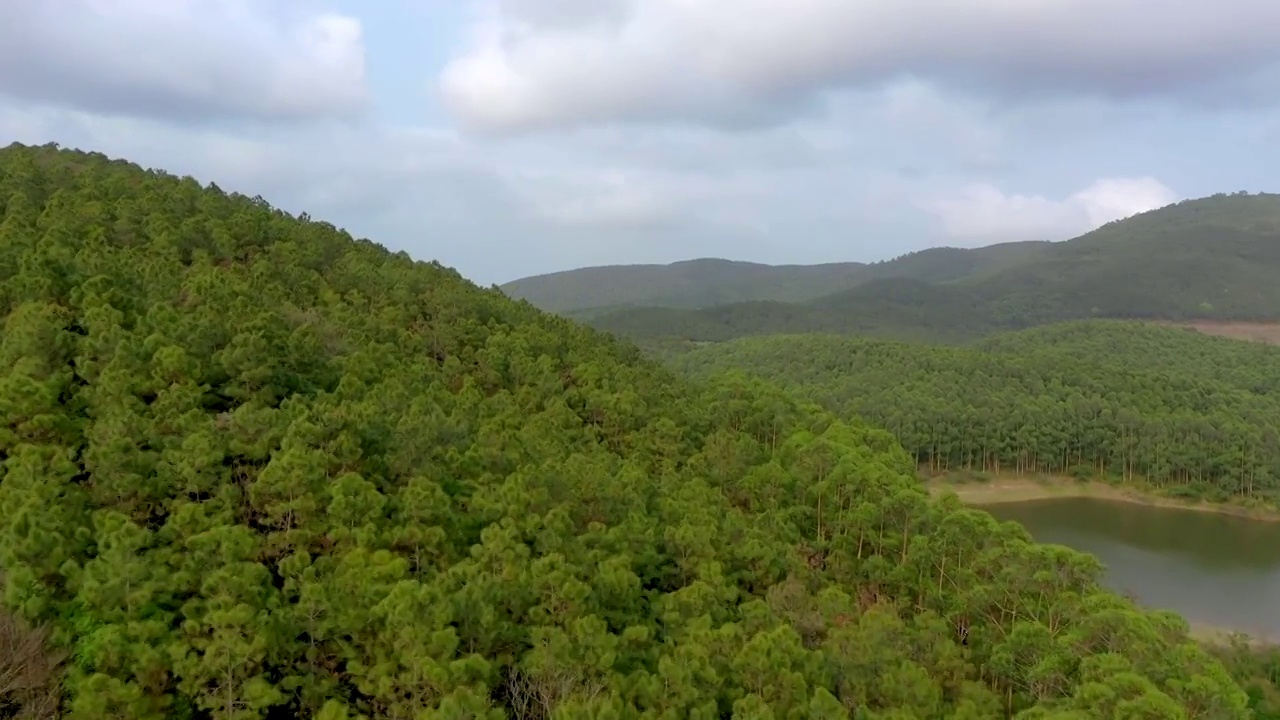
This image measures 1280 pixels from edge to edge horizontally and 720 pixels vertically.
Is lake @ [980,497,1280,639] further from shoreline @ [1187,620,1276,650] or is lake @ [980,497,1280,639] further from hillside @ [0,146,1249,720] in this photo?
hillside @ [0,146,1249,720]

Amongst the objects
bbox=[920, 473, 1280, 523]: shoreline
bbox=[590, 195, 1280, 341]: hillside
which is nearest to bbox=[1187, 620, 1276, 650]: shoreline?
bbox=[920, 473, 1280, 523]: shoreline

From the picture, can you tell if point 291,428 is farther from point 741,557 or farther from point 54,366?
point 741,557

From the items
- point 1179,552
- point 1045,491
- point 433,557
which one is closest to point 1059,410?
point 1045,491

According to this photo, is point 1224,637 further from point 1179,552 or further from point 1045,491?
point 1045,491

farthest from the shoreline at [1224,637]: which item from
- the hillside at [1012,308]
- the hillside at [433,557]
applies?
the hillside at [1012,308]

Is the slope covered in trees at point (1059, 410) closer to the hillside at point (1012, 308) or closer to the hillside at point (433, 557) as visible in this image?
the hillside at point (433, 557)

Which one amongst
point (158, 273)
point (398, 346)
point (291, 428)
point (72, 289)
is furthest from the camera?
point (398, 346)

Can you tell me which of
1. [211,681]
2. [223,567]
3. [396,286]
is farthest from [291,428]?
[396,286]
